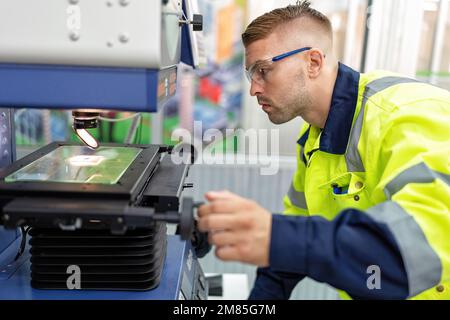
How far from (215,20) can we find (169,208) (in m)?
1.69

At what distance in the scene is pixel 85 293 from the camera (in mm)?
923

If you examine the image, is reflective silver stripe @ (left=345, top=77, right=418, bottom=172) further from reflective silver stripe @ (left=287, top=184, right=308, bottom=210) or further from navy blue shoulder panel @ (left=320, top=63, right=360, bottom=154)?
reflective silver stripe @ (left=287, top=184, right=308, bottom=210)

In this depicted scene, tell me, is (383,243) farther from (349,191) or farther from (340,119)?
(340,119)

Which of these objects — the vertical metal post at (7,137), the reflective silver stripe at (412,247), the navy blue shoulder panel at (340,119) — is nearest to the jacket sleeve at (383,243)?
the reflective silver stripe at (412,247)

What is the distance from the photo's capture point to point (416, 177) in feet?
2.70

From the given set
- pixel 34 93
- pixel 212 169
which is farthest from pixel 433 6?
pixel 34 93

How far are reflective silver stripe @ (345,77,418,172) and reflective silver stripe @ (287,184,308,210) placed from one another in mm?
397

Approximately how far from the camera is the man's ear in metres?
1.28

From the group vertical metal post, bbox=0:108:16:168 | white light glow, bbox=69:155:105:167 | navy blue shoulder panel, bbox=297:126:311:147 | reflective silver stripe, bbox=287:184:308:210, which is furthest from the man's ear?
vertical metal post, bbox=0:108:16:168

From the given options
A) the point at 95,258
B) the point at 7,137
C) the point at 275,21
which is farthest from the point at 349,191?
the point at 7,137

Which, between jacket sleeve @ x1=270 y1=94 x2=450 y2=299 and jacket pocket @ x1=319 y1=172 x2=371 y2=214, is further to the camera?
jacket pocket @ x1=319 y1=172 x2=371 y2=214

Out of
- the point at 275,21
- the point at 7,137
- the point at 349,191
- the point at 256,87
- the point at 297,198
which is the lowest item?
the point at 297,198

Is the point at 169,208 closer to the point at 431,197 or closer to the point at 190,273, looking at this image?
the point at 190,273

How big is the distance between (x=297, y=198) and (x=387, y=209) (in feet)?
2.69
